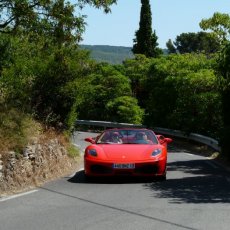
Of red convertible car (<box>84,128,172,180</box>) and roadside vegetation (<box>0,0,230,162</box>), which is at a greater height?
roadside vegetation (<box>0,0,230,162</box>)

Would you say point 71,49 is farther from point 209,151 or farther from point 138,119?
point 138,119

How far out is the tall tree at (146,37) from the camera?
5603 centimetres

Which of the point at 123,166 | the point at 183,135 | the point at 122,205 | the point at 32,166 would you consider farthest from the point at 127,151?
the point at 183,135

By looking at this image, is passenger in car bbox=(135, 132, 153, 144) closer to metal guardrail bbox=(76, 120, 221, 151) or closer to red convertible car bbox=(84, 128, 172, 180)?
red convertible car bbox=(84, 128, 172, 180)

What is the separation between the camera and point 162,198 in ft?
31.0

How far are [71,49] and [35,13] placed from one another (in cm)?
378

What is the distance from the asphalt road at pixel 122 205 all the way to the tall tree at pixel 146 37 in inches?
1736

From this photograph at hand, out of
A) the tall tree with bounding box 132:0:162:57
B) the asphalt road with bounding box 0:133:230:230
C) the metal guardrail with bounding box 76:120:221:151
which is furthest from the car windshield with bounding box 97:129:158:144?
the tall tree with bounding box 132:0:162:57

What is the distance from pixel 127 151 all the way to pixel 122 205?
3679 mm

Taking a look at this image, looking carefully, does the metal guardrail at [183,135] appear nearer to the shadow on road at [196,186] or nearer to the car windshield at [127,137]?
the shadow on road at [196,186]

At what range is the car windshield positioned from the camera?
13.2 m

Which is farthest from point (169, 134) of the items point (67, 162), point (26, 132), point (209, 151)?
point (26, 132)

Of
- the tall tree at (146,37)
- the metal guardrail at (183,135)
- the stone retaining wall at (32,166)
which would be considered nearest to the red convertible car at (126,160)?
the stone retaining wall at (32,166)

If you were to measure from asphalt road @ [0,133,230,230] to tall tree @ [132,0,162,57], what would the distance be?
44.1 meters
